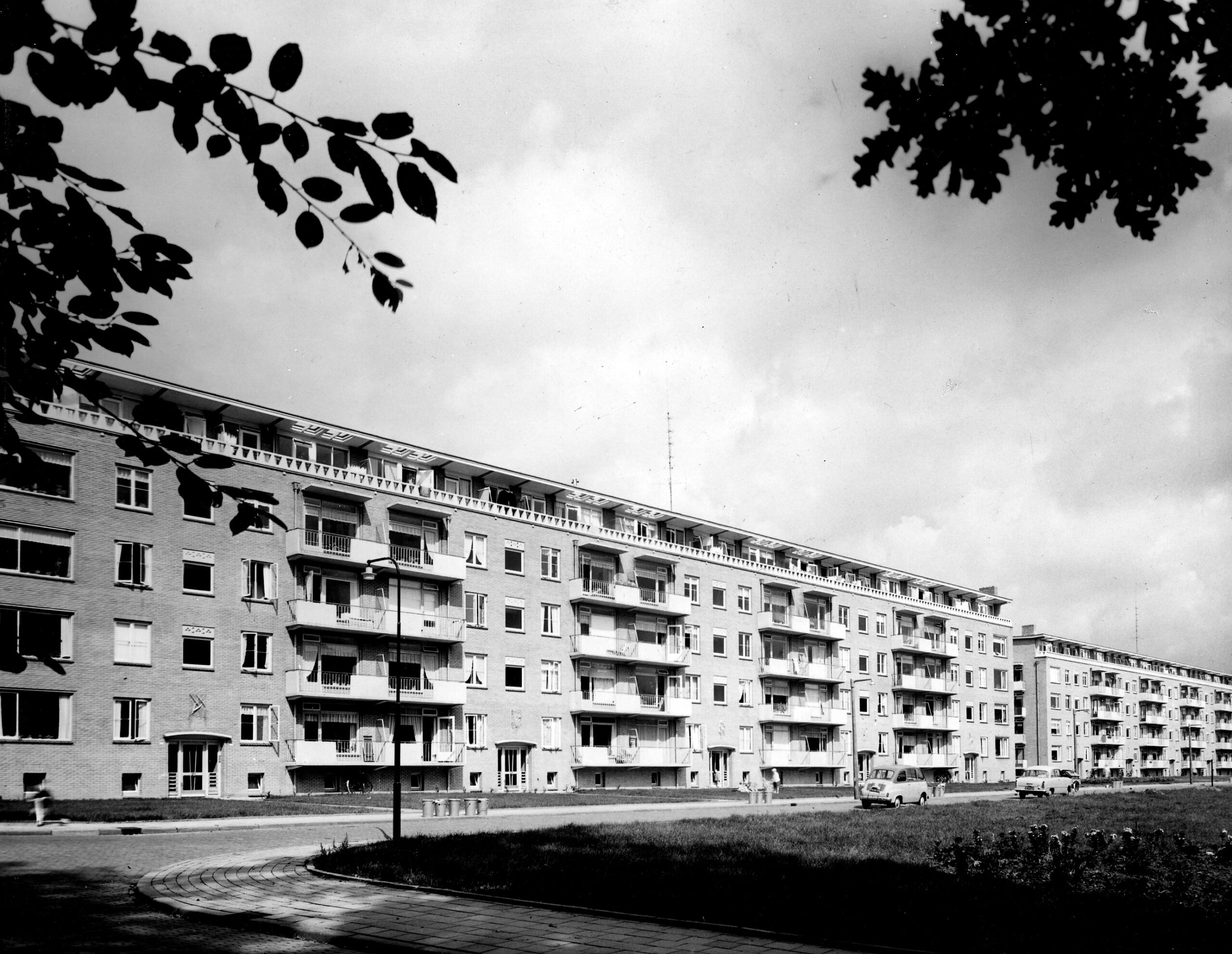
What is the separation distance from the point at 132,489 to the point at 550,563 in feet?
74.9

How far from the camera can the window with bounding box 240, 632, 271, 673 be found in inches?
1750

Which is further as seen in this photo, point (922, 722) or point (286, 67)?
point (922, 722)

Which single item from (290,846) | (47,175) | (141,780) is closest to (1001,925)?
(47,175)

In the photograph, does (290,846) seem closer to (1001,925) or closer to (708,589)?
(1001,925)

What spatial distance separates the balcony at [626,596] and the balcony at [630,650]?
6.09 ft

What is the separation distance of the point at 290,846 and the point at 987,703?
8308 cm

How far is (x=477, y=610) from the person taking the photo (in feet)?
178

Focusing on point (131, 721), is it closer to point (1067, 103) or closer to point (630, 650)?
point (630, 650)

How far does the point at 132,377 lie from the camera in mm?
41938

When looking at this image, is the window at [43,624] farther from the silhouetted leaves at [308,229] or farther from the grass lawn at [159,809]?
the silhouetted leaves at [308,229]

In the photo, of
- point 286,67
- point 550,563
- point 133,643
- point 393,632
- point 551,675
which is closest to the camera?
point 286,67

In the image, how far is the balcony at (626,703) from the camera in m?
58.1

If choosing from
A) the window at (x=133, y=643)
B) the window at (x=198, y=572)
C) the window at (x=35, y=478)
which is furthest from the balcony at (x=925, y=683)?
the window at (x=35, y=478)

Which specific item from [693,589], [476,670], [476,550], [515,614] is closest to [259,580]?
[476,550]
